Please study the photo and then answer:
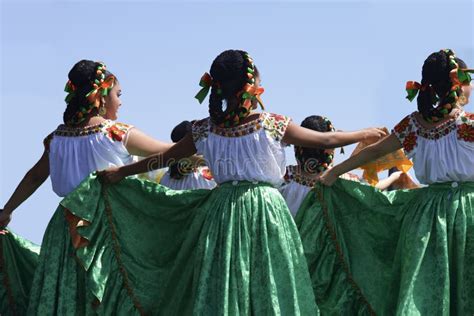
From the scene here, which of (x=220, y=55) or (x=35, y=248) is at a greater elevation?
(x=220, y=55)

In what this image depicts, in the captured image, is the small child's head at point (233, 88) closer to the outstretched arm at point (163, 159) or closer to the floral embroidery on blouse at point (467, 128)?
the outstretched arm at point (163, 159)

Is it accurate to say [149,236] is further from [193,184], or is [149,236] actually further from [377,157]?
[193,184]

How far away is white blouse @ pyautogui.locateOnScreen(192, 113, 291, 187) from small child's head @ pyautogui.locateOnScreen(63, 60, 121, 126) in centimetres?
87

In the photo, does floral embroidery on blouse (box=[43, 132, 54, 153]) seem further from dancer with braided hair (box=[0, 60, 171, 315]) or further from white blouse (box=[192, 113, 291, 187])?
white blouse (box=[192, 113, 291, 187])

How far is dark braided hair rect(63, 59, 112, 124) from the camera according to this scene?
302 inches

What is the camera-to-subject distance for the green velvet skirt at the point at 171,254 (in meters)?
7.03

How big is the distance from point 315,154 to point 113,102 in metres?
1.60

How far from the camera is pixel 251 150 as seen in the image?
7117mm

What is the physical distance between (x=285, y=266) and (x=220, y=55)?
133 centimetres

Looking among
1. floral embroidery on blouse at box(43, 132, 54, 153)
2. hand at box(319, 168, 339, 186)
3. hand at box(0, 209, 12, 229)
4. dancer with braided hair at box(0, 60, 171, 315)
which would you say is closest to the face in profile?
dancer with braided hair at box(0, 60, 171, 315)

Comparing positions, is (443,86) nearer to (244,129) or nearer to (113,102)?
(244,129)

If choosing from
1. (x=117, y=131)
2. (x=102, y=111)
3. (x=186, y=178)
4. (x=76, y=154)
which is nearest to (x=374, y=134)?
(x=117, y=131)

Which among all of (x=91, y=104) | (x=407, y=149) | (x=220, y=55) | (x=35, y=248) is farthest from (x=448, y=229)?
(x=35, y=248)

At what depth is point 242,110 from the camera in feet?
23.4
